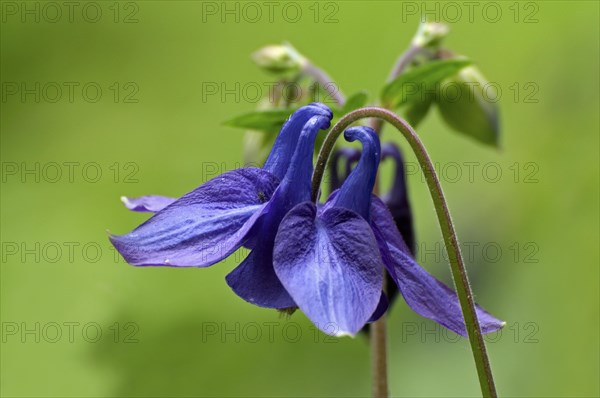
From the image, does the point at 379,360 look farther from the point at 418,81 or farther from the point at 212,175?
the point at 212,175

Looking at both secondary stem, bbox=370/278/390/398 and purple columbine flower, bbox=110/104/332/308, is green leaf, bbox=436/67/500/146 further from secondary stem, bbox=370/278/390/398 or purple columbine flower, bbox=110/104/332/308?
purple columbine flower, bbox=110/104/332/308

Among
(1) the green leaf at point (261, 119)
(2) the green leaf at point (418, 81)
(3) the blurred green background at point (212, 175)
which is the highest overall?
(2) the green leaf at point (418, 81)

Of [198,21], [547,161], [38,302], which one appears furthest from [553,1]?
[38,302]

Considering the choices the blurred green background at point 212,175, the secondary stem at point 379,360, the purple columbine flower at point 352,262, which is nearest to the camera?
the purple columbine flower at point 352,262

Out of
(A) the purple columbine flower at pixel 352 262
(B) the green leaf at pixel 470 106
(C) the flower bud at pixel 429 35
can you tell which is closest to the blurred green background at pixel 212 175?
(B) the green leaf at pixel 470 106

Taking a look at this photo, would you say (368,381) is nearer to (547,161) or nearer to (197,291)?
(197,291)

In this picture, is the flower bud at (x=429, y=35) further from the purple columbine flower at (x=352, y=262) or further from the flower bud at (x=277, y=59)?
the purple columbine flower at (x=352, y=262)
